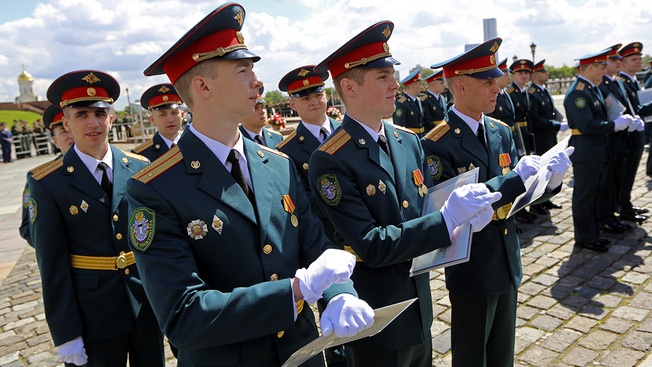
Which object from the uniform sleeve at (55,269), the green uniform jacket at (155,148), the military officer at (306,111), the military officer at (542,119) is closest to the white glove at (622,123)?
the military officer at (542,119)

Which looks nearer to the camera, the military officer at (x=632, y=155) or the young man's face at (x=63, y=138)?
the young man's face at (x=63, y=138)

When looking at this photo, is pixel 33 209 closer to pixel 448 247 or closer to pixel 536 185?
pixel 448 247

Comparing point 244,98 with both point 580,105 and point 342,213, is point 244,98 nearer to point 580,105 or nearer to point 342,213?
point 342,213

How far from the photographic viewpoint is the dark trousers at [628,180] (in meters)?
7.55

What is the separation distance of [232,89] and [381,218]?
3.67 feet

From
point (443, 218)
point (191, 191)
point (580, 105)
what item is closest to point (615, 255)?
point (580, 105)

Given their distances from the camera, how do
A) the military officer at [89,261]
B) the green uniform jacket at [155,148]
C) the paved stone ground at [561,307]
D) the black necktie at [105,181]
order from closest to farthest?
the military officer at [89,261]
the black necktie at [105,181]
the paved stone ground at [561,307]
the green uniform jacket at [155,148]

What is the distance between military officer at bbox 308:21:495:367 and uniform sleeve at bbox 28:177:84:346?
5.17 ft

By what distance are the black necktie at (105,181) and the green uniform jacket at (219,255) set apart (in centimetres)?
143

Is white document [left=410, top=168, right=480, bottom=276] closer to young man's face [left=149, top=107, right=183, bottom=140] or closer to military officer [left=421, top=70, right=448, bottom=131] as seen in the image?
young man's face [left=149, top=107, right=183, bottom=140]

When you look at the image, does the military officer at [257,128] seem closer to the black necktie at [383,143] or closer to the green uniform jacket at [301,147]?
the green uniform jacket at [301,147]

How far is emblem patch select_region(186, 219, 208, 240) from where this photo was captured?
1.99m

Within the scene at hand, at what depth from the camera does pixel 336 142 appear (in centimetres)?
291

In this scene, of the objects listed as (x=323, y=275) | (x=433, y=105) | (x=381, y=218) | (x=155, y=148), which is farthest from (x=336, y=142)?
(x=433, y=105)
